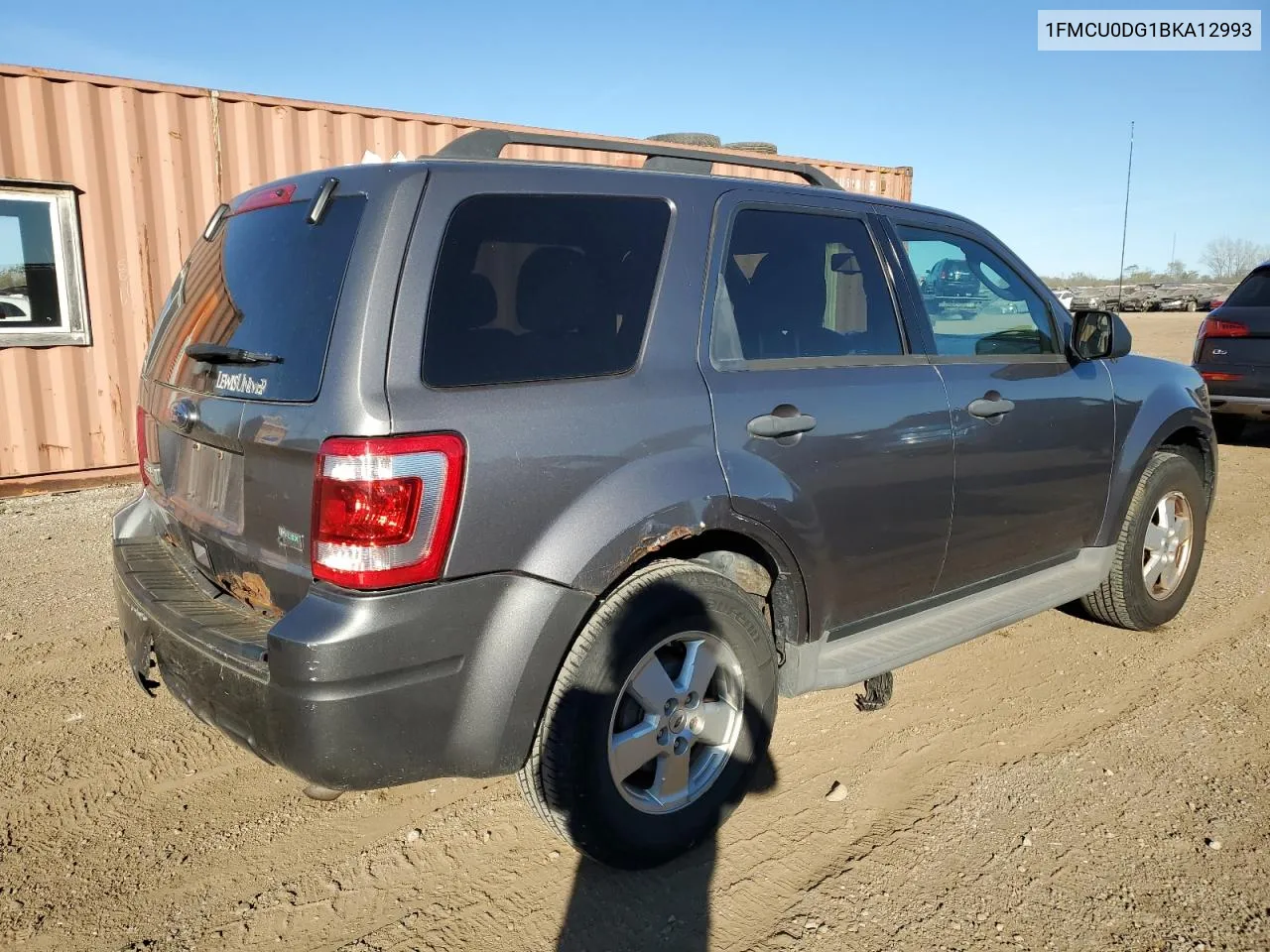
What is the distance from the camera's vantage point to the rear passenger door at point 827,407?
2.68m

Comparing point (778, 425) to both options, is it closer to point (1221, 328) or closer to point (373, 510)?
point (373, 510)

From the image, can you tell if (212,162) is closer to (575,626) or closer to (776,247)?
(776,247)

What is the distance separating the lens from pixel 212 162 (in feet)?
24.3

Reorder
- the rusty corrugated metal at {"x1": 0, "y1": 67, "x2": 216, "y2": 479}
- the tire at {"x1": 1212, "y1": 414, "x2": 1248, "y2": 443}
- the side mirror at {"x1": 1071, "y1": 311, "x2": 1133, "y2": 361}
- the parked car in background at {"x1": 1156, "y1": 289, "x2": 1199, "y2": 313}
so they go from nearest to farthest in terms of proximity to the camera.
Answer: the side mirror at {"x1": 1071, "y1": 311, "x2": 1133, "y2": 361} < the rusty corrugated metal at {"x1": 0, "y1": 67, "x2": 216, "y2": 479} < the tire at {"x1": 1212, "y1": 414, "x2": 1248, "y2": 443} < the parked car in background at {"x1": 1156, "y1": 289, "x2": 1199, "y2": 313}

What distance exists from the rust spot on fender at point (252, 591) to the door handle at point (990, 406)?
2.36 meters

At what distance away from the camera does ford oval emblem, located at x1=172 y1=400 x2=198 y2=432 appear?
2.55 meters

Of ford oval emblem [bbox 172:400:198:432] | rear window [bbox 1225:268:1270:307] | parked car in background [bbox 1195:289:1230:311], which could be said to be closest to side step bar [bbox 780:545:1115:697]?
ford oval emblem [bbox 172:400:198:432]

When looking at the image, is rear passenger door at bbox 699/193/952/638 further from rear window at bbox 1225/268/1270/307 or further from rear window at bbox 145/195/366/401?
rear window at bbox 1225/268/1270/307

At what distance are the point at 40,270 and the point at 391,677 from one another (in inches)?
256

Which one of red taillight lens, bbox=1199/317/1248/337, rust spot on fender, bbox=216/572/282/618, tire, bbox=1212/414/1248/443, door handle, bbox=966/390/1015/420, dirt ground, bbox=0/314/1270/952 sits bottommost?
dirt ground, bbox=0/314/1270/952

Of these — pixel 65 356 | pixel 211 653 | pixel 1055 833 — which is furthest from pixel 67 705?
pixel 65 356

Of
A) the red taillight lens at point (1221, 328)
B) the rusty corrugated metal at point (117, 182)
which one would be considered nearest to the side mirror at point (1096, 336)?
the red taillight lens at point (1221, 328)

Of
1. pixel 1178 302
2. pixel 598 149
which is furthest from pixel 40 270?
pixel 1178 302

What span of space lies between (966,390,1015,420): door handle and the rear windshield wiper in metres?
2.30
